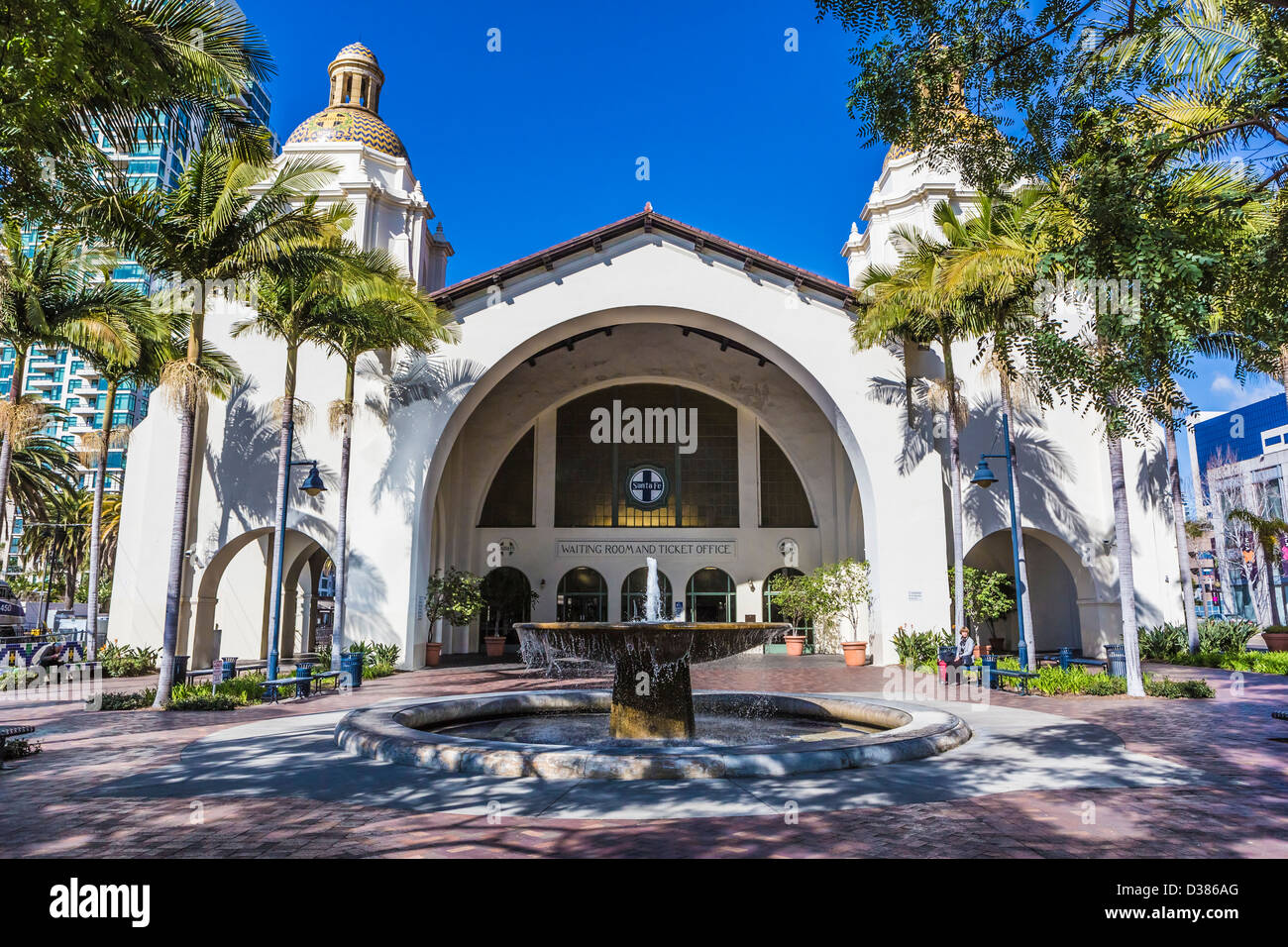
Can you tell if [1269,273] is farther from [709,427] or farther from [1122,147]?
[709,427]

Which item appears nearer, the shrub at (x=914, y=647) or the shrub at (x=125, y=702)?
the shrub at (x=125, y=702)

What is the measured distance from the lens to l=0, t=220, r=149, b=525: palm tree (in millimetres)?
15227

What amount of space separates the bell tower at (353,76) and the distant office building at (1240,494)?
3525 centimetres

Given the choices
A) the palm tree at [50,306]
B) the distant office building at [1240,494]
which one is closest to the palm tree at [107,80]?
the palm tree at [50,306]

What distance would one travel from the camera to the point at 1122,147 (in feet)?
18.3

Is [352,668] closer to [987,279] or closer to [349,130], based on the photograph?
[987,279]

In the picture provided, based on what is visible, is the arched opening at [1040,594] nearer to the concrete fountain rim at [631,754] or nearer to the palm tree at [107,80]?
the concrete fountain rim at [631,754]

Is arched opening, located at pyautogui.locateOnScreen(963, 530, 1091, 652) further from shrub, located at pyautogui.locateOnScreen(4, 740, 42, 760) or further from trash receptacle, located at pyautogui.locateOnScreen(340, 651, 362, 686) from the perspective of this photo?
shrub, located at pyautogui.locateOnScreen(4, 740, 42, 760)

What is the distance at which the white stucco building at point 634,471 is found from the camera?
22.6 m

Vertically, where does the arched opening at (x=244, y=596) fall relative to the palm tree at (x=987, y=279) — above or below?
below

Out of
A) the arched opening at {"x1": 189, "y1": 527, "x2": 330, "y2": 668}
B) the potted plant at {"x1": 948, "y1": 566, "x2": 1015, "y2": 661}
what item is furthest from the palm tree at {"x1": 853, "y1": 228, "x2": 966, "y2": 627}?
the arched opening at {"x1": 189, "y1": 527, "x2": 330, "y2": 668}

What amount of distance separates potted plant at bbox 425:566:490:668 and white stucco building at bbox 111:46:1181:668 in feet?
3.65
